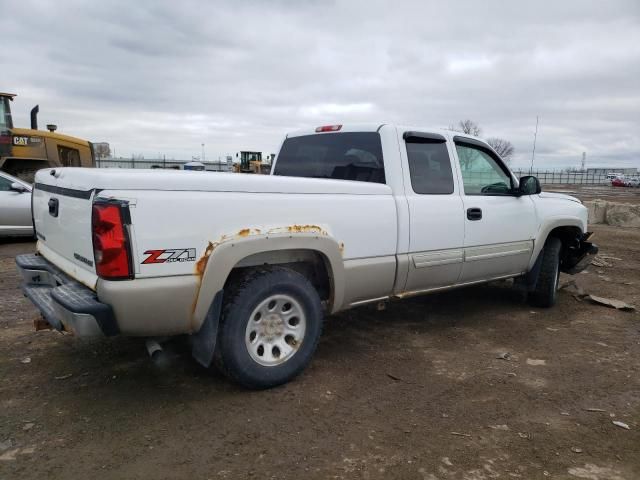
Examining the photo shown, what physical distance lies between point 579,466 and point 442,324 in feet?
Answer: 8.11

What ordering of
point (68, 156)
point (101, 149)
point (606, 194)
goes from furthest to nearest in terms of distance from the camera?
point (101, 149), point (606, 194), point (68, 156)

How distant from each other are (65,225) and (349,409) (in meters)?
2.18

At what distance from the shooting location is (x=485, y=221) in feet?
15.5

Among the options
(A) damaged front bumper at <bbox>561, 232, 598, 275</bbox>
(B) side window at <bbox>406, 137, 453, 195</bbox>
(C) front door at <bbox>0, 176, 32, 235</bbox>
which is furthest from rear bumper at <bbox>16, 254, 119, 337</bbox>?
(C) front door at <bbox>0, 176, 32, 235</bbox>

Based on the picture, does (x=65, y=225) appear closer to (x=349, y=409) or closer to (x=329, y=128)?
(x=349, y=409)

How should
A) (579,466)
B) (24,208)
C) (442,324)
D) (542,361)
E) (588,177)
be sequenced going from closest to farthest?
(579,466) → (542,361) → (442,324) → (24,208) → (588,177)

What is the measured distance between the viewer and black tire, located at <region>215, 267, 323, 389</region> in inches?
125

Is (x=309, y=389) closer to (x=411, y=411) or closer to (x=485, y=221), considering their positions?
(x=411, y=411)

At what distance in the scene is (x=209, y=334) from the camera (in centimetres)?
313

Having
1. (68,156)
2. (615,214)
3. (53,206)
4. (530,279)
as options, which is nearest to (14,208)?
(68,156)

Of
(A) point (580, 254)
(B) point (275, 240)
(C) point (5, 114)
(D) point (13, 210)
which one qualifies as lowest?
(A) point (580, 254)

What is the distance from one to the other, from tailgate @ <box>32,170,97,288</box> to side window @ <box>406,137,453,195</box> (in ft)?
8.26

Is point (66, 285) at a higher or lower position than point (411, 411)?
higher

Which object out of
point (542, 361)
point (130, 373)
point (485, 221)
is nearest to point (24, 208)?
point (130, 373)
